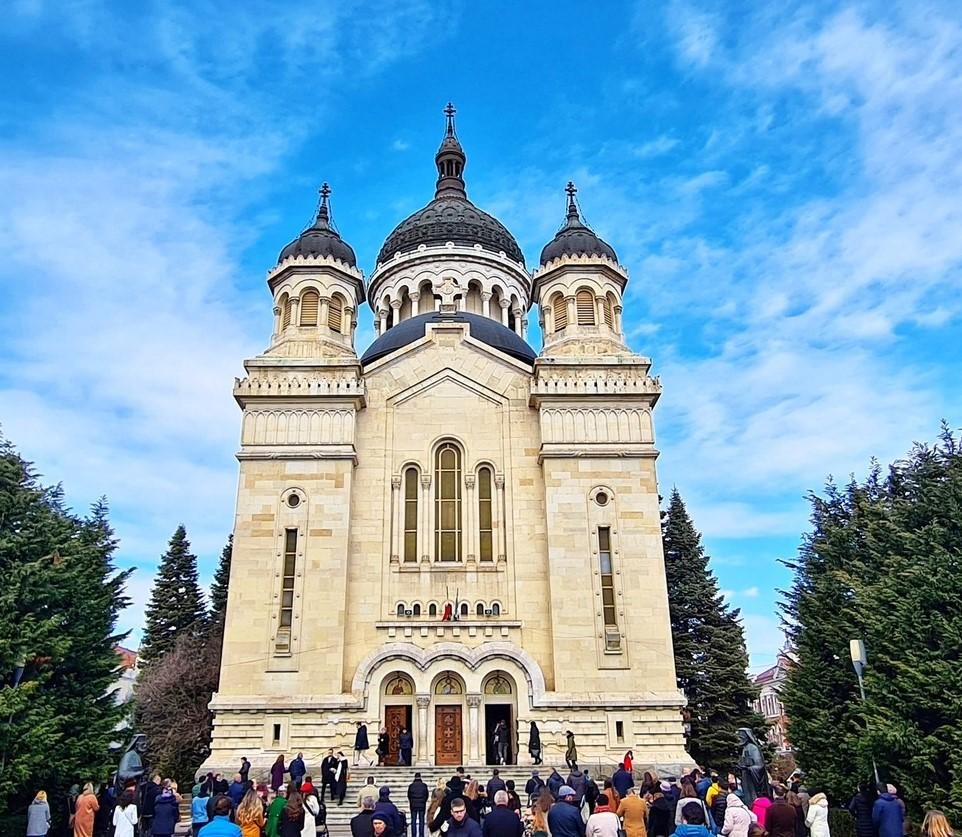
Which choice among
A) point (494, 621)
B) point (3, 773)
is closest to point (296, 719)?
point (494, 621)

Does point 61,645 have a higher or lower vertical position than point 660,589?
lower

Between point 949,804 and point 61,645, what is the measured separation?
17808 mm

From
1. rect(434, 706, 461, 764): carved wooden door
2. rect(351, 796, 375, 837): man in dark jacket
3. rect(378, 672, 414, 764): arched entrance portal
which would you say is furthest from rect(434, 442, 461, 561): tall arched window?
rect(351, 796, 375, 837): man in dark jacket

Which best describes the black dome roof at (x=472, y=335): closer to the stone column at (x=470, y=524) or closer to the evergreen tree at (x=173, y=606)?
the stone column at (x=470, y=524)

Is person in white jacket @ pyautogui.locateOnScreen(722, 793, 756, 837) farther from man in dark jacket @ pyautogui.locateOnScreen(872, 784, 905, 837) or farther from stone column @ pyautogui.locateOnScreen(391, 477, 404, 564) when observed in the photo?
stone column @ pyautogui.locateOnScreen(391, 477, 404, 564)

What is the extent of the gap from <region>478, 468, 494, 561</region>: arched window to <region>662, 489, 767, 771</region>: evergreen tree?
8.48 metres

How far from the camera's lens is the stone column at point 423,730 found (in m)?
23.9

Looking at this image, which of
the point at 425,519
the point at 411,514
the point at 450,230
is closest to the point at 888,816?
the point at 425,519

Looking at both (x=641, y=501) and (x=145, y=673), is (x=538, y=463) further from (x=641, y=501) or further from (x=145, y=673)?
(x=145, y=673)

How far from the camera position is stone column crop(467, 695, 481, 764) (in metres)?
23.9

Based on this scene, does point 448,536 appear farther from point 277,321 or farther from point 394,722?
point 277,321

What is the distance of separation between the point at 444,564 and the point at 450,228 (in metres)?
20.3

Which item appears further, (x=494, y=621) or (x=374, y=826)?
(x=494, y=621)

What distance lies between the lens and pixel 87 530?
2152 cm
